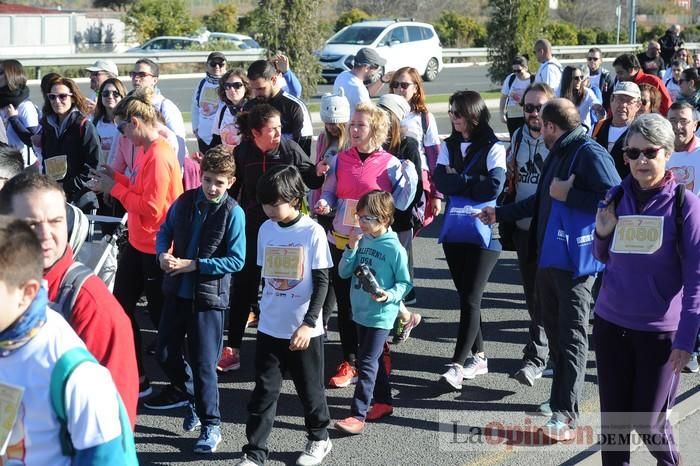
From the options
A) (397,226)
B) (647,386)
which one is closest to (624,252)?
(647,386)

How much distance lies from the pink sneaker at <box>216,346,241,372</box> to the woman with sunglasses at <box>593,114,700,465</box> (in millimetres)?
3133

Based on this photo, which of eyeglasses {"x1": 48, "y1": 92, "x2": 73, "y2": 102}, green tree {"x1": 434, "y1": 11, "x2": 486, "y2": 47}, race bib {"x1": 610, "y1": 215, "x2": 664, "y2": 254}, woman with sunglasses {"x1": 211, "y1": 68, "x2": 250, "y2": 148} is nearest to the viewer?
race bib {"x1": 610, "y1": 215, "x2": 664, "y2": 254}

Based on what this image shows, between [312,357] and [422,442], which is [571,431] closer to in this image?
[422,442]

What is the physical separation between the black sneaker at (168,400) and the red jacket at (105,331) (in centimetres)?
333

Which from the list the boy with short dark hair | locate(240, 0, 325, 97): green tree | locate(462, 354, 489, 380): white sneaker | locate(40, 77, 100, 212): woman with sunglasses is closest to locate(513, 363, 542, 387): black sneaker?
locate(462, 354, 489, 380): white sneaker

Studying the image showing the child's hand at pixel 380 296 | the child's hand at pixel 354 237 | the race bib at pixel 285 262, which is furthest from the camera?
the child's hand at pixel 354 237

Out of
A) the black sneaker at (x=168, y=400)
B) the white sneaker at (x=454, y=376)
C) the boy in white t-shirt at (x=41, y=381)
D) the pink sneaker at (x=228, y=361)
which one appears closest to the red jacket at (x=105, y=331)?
the boy in white t-shirt at (x=41, y=381)

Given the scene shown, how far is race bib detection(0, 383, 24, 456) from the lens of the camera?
266 centimetres

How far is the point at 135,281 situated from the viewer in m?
6.56

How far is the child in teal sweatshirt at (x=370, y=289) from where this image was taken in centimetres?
595

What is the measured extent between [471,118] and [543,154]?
0.55m

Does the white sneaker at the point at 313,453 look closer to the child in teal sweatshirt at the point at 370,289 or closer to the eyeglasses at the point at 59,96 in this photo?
the child in teal sweatshirt at the point at 370,289

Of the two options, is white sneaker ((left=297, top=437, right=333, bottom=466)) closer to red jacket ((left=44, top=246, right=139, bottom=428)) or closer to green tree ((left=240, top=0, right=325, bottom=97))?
red jacket ((left=44, top=246, right=139, bottom=428))

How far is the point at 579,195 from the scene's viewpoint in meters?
5.57
